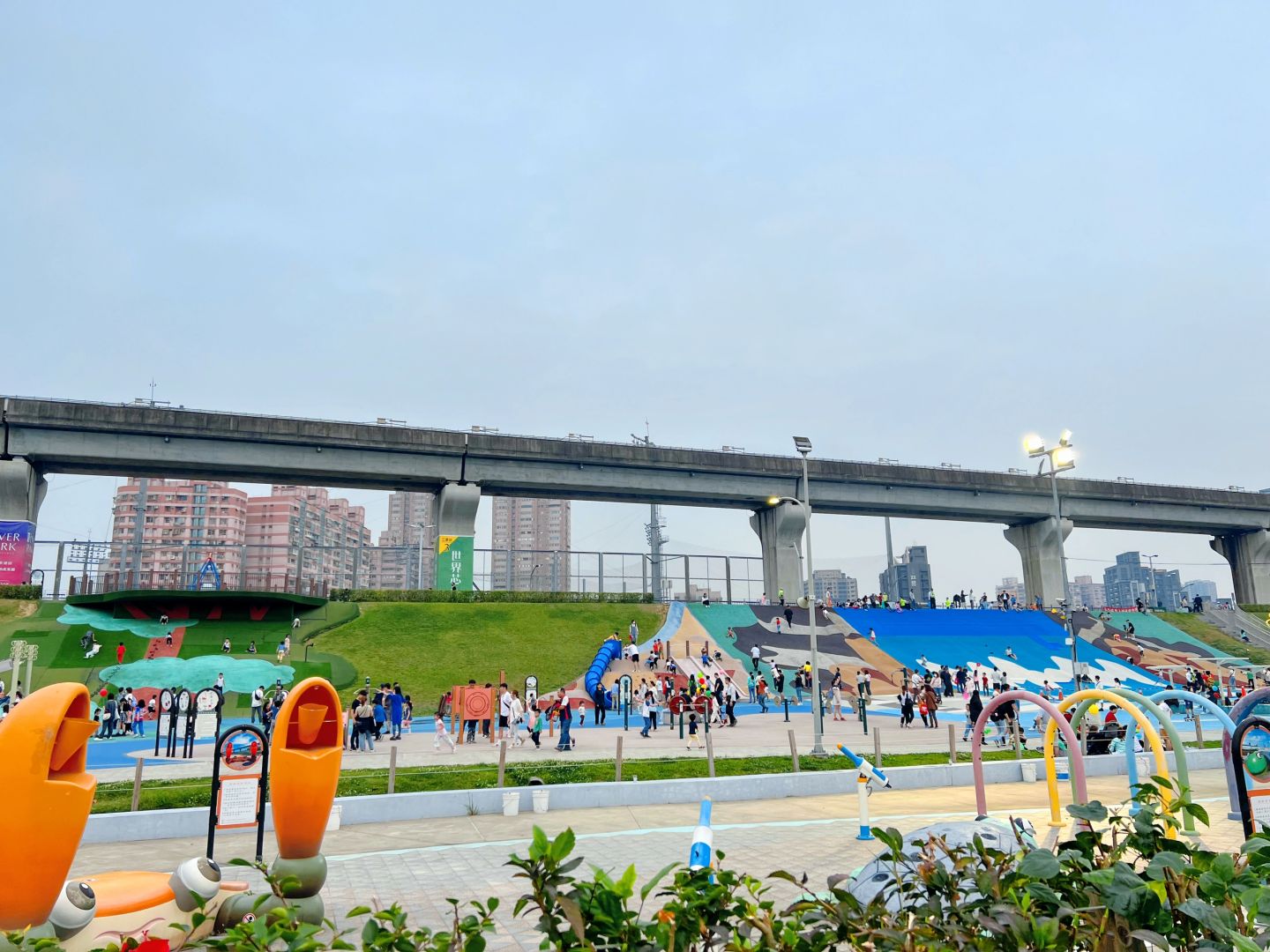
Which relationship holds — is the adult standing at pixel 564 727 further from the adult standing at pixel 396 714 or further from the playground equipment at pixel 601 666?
the playground equipment at pixel 601 666

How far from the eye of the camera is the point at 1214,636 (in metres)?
51.6

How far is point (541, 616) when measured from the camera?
4134cm

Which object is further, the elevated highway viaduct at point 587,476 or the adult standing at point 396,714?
the elevated highway viaduct at point 587,476

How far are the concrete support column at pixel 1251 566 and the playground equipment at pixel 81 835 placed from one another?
2724 inches

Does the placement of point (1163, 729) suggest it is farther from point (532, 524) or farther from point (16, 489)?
point (532, 524)

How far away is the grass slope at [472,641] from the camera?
1280 inches

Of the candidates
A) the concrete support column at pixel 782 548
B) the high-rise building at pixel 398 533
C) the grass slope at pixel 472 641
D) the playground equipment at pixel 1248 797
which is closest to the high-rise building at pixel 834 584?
the high-rise building at pixel 398 533

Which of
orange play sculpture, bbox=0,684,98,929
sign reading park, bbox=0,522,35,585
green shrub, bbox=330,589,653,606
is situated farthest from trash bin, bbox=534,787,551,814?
sign reading park, bbox=0,522,35,585

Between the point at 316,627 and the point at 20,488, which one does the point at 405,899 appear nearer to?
the point at 316,627

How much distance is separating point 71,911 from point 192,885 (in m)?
0.94

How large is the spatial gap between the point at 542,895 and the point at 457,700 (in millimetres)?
21810

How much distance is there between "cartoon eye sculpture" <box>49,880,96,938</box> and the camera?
20.2 feet

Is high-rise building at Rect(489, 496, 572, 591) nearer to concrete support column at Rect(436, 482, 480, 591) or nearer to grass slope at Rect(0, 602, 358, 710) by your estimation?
concrete support column at Rect(436, 482, 480, 591)

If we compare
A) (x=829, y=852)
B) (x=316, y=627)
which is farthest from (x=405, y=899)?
(x=316, y=627)
